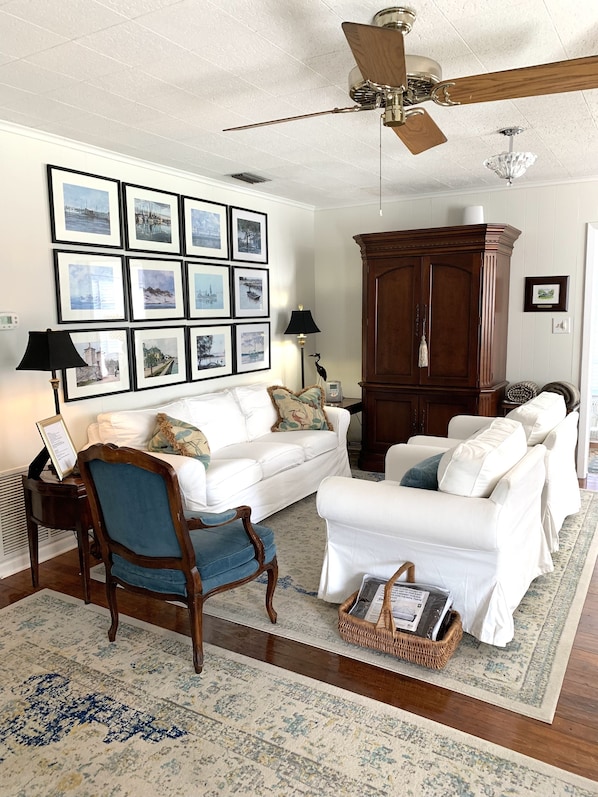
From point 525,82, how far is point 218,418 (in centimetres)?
309

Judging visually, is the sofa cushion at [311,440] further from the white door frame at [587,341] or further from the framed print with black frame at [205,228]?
the white door frame at [587,341]

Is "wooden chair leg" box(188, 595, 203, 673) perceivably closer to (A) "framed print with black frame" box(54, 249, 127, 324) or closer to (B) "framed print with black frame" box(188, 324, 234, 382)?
(A) "framed print with black frame" box(54, 249, 127, 324)

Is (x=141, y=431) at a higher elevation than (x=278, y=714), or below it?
higher

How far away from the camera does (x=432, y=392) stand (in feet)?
17.5

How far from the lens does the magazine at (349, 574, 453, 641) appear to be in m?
2.55

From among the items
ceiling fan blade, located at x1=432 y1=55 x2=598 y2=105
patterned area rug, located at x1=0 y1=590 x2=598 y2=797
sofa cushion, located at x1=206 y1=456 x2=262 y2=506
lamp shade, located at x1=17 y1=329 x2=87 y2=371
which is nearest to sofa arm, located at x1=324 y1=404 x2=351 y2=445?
sofa cushion, located at x1=206 y1=456 x2=262 y2=506

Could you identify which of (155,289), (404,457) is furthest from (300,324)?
(404,457)

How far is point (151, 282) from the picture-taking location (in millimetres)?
4406

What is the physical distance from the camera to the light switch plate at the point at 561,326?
17.3 ft

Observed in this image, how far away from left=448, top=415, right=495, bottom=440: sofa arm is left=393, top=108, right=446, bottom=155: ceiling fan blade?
2.23 m

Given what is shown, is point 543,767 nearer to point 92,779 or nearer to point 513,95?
point 92,779

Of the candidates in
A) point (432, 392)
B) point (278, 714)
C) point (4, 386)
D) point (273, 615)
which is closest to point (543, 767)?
point (278, 714)

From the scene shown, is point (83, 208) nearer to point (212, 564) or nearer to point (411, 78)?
point (411, 78)

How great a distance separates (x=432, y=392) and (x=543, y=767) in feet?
11.8
